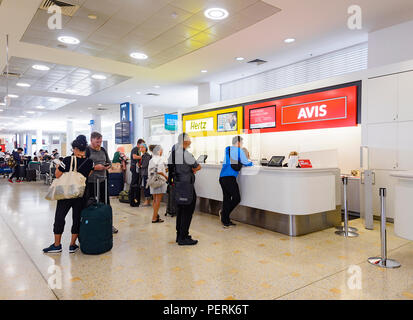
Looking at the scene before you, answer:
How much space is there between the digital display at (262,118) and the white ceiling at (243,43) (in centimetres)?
124

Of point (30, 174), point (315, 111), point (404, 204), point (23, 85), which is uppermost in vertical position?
point (23, 85)

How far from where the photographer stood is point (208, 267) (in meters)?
3.20

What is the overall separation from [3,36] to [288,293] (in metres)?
6.53

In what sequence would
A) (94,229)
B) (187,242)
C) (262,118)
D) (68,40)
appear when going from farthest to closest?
(262,118) → (68,40) → (187,242) → (94,229)

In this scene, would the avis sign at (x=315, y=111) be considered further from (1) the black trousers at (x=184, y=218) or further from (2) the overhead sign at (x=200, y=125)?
(1) the black trousers at (x=184, y=218)

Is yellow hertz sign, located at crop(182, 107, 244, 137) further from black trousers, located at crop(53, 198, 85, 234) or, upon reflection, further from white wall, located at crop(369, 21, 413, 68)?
black trousers, located at crop(53, 198, 85, 234)

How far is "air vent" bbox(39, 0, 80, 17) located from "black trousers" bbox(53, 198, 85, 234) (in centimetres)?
290

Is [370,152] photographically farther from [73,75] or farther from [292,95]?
[73,75]

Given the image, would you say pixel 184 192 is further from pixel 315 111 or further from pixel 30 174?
pixel 30 174

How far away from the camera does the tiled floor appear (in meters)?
2.62

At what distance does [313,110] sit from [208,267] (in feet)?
15.4

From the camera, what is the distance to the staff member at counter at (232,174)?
4.84 m

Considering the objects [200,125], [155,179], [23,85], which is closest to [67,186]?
[155,179]

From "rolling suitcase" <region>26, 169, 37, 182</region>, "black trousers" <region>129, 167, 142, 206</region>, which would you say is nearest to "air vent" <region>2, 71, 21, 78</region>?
"black trousers" <region>129, 167, 142, 206</region>
